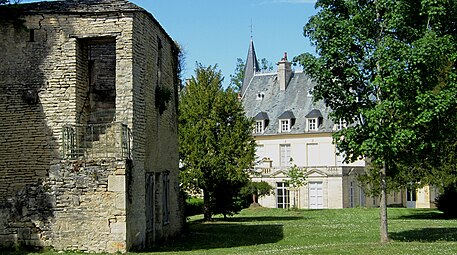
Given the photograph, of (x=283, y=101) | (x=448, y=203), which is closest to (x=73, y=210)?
(x=448, y=203)

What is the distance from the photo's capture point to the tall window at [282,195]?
53.6 meters

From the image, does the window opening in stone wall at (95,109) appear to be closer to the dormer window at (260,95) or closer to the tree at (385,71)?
the tree at (385,71)

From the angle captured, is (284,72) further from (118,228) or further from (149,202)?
(118,228)

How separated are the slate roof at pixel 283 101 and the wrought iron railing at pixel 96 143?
38121 mm

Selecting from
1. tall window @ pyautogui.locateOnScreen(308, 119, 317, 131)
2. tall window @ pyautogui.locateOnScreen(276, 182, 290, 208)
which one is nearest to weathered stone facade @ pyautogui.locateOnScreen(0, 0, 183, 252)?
tall window @ pyautogui.locateOnScreen(276, 182, 290, 208)

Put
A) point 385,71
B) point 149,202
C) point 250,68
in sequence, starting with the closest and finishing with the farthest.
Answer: point 385,71 → point 149,202 → point 250,68

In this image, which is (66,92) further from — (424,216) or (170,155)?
(424,216)

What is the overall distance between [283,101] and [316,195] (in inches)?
374

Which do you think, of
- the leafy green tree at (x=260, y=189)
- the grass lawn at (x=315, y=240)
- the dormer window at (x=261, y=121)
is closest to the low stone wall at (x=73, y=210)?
the grass lawn at (x=315, y=240)

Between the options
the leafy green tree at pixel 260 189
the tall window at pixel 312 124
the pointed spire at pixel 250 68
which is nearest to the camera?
the leafy green tree at pixel 260 189

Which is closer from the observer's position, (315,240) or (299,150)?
(315,240)

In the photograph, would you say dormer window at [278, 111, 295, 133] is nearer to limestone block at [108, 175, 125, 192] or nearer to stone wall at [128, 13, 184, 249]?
stone wall at [128, 13, 184, 249]

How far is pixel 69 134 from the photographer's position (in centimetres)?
1730

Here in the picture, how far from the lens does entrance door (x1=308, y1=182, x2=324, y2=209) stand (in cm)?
5216
